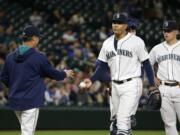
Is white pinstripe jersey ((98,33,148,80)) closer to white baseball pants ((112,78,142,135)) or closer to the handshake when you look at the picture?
white baseball pants ((112,78,142,135))

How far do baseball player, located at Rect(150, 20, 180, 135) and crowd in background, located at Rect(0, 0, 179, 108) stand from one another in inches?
159

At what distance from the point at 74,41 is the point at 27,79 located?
8.43 meters

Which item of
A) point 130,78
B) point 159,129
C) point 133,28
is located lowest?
point 159,129

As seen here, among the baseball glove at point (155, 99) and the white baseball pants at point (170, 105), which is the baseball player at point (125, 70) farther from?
the white baseball pants at point (170, 105)

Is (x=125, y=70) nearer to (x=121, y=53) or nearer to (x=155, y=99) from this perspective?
(x=121, y=53)

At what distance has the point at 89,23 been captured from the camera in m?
17.1

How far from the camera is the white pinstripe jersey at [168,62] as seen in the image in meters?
8.20

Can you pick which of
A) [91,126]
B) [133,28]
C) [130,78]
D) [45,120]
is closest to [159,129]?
[91,126]

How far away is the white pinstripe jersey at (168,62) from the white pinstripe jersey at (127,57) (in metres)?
0.72

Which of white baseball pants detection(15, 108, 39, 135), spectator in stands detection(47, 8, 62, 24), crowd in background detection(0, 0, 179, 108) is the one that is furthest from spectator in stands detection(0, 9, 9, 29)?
white baseball pants detection(15, 108, 39, 135)

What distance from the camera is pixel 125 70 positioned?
7598 mm

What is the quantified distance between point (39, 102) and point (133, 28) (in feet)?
7.59

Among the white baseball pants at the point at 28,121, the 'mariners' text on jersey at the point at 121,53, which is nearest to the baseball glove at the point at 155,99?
the 'mariners' text on jersey at the point at 121,53

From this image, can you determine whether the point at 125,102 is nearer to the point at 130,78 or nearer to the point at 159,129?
the point at 130,78
